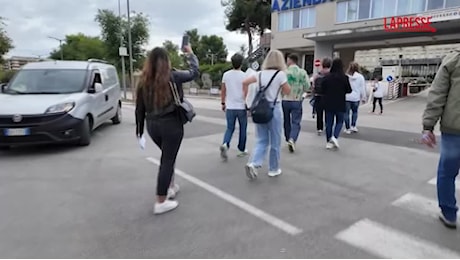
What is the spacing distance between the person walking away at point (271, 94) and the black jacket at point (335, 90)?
1858 mm

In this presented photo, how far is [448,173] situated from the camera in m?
2.93

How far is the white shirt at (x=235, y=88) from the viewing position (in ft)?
17.2

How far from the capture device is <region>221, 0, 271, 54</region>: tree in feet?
121

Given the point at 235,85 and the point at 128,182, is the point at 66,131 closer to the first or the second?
the point at 128,182

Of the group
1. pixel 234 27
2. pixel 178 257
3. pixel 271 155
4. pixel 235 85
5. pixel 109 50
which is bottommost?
pixel 178 257

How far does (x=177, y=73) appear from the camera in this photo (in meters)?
3.32

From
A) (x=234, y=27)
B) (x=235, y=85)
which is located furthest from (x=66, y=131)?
(x=234, y=27)

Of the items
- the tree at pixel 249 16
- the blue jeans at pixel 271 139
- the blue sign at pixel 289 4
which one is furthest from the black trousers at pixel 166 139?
the tree at pixel 249 16

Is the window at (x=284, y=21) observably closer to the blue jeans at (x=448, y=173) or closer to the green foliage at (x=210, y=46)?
the blue jeans at (x=448, y=173)

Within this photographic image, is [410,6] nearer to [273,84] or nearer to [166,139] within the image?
[273,84]

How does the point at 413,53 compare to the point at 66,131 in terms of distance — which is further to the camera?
the point at 413,53

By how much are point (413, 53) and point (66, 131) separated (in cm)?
6997

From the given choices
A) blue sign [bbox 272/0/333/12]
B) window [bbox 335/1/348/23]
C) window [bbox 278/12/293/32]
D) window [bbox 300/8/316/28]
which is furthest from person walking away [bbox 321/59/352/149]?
window [bbox 278/12/293/32]

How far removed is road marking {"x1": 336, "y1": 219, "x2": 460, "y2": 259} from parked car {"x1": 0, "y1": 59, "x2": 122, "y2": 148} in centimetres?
507
